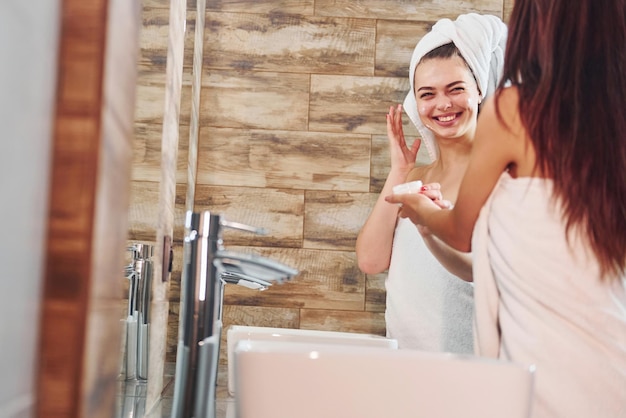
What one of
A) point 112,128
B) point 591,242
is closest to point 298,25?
point 591,242

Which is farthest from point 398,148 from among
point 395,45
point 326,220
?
point 395,45

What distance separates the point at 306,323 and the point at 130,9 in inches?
74.5

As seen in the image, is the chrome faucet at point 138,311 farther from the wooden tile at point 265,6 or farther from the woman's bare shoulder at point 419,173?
the wooden tile at point 265,6

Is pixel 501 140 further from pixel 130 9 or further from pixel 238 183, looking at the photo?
pixel 238 183

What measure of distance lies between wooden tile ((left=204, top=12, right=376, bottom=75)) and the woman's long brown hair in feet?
5.21

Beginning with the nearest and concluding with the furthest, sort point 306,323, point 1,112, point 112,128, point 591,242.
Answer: point 1,112 → point 112,128 → point 591,242 → point 306,323

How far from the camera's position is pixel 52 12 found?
24.9 inches

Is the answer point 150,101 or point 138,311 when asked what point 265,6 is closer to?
point 150,101

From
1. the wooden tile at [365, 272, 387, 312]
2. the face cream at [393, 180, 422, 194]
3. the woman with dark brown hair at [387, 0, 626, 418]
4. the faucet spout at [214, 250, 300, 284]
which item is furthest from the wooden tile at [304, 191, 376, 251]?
the faucet spout at [214, 250, 300, 284]

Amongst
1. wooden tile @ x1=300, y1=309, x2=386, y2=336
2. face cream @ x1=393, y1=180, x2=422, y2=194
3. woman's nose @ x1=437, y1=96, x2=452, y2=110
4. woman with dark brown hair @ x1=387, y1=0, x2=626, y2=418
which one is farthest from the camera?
wooden tile @ x1=300, y1=309, x2=386, y2=336

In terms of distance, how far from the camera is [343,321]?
2.55 meters

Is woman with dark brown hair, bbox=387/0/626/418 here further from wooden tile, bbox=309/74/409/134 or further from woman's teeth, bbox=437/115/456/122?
wooden tile, bbox=309/74/409/134

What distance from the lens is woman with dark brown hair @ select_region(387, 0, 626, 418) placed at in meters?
0.98

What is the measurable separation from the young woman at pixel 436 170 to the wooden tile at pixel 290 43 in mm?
617
